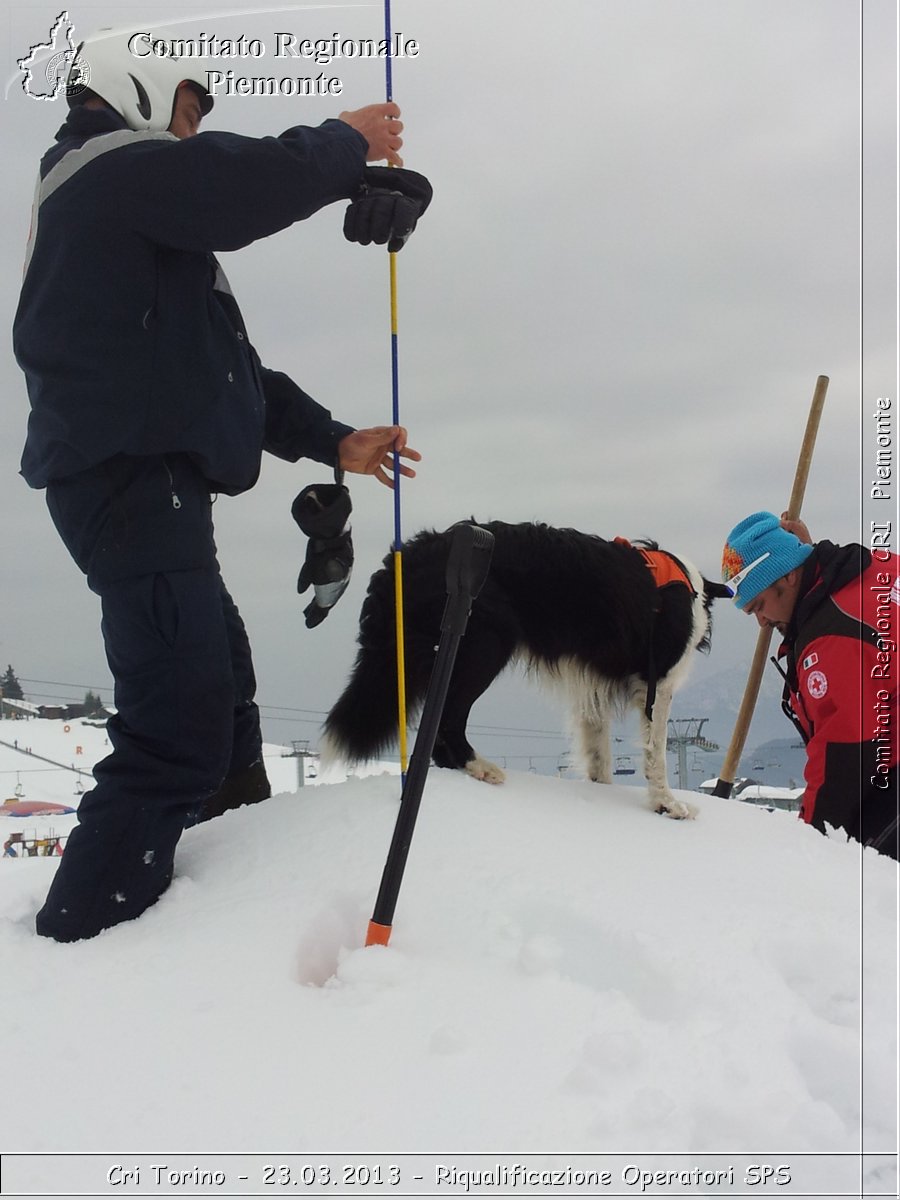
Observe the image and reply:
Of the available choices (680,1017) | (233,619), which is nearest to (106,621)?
(233,619)

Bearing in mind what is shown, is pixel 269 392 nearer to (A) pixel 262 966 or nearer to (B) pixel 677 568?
(A) pixel 262 966

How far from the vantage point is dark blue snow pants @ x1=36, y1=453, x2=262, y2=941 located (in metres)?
1.89

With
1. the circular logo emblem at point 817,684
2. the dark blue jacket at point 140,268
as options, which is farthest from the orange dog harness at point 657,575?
the dark blue jacket at point 140,268

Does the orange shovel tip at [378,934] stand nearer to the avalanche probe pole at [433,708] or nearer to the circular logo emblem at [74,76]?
the avalanche probe pole at [433,708]

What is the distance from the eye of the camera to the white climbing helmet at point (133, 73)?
6.46ft

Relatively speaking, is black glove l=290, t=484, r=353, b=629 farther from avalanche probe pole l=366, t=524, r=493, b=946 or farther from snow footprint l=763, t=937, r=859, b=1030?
snow footprint l=763, t=937, r=859, b=1030

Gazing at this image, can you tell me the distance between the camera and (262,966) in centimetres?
164

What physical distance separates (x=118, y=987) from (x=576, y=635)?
209 cm

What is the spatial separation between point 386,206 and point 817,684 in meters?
1.87

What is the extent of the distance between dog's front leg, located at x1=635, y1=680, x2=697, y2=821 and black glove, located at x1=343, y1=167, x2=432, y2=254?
1938 millimetres

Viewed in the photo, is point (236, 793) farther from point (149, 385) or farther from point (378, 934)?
point (149, 385)

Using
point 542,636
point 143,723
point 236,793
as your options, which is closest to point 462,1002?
point 143,723

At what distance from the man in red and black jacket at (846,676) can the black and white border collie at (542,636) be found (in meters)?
0.48

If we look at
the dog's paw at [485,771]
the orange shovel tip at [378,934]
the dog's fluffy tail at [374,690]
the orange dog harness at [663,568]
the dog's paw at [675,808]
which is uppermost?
the orange dog harness at [663,568]
